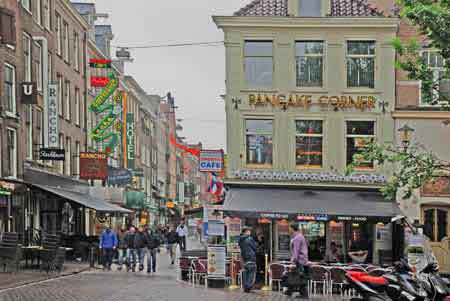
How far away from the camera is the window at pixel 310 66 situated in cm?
3038

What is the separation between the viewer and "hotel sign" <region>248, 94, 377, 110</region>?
30.0 meters

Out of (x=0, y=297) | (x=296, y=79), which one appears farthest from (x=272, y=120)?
(x=0, y=297)

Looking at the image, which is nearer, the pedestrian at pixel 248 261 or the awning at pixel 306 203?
the pedestrian at pixel 248 261

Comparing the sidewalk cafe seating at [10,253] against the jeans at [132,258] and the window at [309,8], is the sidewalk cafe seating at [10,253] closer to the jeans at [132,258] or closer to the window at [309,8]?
the jeans at [132,258]

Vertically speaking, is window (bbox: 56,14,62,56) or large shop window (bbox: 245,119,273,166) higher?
window (bbox: 56,14,62,56)

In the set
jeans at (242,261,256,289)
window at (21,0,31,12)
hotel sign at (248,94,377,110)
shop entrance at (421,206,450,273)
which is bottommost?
jeans at (242,261,256,289)

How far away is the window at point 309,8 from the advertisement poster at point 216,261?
12.0 meters

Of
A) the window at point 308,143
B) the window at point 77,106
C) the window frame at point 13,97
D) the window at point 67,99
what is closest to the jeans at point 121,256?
the window frame at point 13,97

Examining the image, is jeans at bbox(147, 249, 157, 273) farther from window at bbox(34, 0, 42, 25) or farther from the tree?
window at bbox(34, 0, 42, 25)

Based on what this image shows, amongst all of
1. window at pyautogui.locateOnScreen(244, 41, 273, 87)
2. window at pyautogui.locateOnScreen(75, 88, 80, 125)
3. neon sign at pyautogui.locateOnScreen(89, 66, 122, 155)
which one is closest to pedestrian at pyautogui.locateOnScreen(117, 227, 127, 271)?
window at pyautogui.locateOnScreen(244, 41, 273, 87)

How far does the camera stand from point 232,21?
30062mm

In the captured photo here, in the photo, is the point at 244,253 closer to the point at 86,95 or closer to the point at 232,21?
the point at 232,21

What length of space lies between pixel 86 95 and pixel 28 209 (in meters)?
15.0

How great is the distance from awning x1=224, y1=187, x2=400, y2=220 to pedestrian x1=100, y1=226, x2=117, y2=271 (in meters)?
4.52
